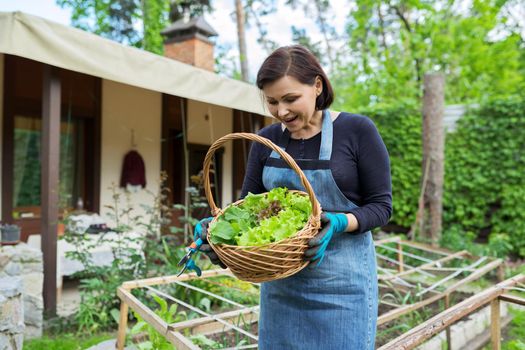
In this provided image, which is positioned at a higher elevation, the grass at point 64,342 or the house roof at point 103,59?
the house roof at point 103,59

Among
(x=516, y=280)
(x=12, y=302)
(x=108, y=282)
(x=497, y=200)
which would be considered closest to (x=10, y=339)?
(x=12, y=302)

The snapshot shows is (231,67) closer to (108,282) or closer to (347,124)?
(108,282)

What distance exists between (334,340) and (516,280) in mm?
1702

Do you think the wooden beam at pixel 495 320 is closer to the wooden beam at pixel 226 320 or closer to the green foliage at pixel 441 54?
the wooden beam at pixel 226 320

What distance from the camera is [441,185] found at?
6.34 metres

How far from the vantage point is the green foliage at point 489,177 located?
20.5 feet

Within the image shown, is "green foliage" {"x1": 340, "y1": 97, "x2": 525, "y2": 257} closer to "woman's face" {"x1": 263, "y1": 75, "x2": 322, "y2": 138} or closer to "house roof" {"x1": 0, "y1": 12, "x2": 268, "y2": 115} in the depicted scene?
"house roof" {"x1": 0, "y1": 12, "x2": 268, "y2": 115}

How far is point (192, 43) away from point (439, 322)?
6.64 m

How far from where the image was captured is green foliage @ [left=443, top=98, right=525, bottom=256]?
625cm

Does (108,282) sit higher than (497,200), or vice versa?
(497,200)

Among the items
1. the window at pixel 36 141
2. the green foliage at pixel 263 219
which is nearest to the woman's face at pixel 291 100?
the green foliage at pixel 263 219

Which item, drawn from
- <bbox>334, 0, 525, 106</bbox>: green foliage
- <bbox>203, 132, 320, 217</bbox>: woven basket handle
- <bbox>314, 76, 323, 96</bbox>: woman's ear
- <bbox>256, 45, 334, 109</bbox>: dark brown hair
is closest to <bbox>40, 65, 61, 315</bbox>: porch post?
<bbox>203, 132, 320, 217</bbox>: woven basket handle

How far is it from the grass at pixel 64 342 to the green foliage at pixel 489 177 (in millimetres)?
4900

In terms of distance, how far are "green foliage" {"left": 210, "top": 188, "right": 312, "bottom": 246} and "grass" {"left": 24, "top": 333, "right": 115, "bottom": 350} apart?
2381 mm
